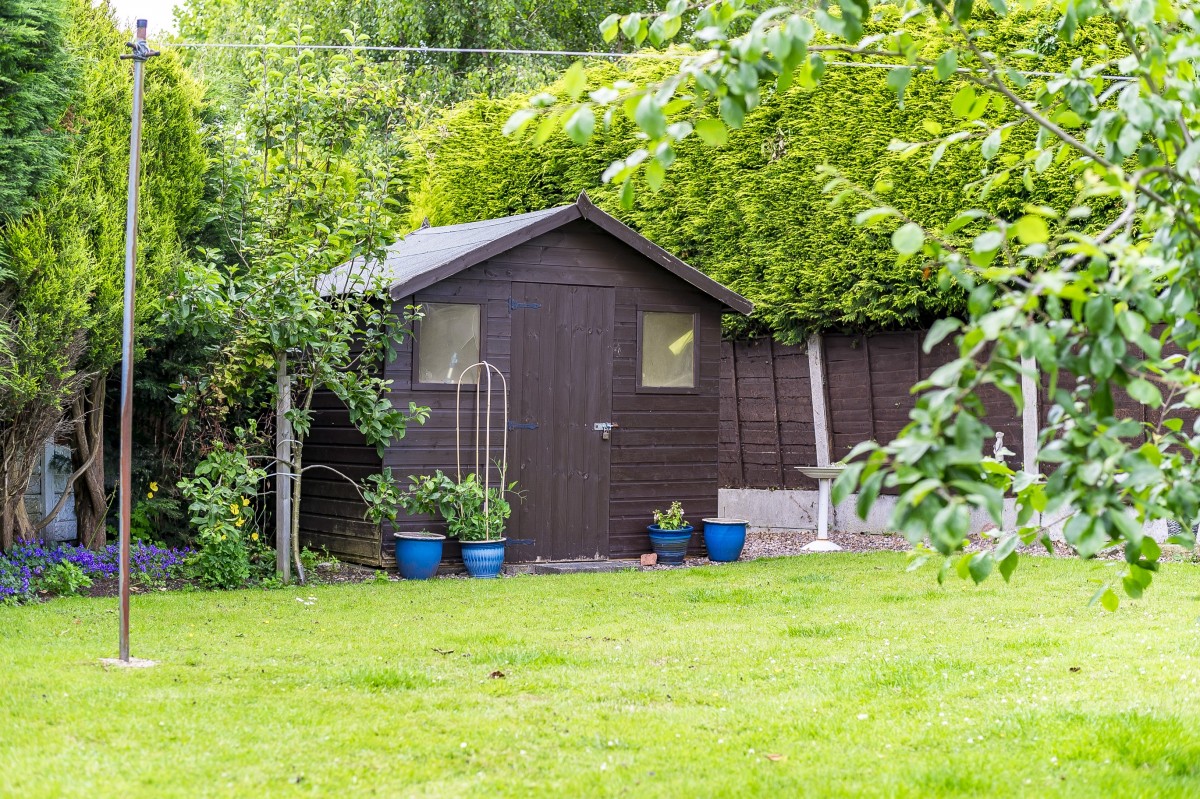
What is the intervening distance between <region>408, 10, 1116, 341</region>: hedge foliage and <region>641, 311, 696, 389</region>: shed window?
1694 mm

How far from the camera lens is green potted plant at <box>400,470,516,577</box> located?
8664 mm

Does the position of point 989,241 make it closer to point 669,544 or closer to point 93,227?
point 93,227

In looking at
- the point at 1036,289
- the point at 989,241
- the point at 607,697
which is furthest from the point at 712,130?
the point at 607,697

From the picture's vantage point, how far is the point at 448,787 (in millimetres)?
3543

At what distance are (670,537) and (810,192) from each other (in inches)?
143

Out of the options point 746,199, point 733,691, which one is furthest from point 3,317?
point 746,199

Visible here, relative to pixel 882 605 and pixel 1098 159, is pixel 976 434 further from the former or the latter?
pixel 882 605

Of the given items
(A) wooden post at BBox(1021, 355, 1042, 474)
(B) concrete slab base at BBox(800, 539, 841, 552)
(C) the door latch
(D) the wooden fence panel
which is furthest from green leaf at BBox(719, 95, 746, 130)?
(D) the wooden fence panel

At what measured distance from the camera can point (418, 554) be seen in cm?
881

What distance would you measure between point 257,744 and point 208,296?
426 cm

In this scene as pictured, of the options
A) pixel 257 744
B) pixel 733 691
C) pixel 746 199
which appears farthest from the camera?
pixel 746 199

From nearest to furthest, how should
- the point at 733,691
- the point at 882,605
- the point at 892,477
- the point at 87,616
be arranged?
the point at 892,477, the point at 733,691, the point at 87,616, the point at 882,605

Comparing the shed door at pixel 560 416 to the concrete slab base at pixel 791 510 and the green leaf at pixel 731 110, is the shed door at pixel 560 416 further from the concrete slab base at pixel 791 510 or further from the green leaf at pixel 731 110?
the green leaf at pixel 731 110

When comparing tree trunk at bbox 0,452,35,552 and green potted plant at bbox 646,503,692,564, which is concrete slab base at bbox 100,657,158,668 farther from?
green potted plant at bbox 646,503,692,564
